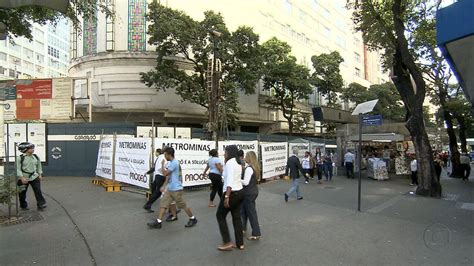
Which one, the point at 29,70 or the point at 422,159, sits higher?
the point at 29,70

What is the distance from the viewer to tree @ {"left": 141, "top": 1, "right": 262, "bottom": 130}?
23.2 m

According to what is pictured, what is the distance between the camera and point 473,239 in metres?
7.51

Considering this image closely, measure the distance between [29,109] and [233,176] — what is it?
17.9 meters

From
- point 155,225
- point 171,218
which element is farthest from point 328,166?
point 155,225

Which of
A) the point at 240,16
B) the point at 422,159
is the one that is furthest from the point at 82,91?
the point at 422,159

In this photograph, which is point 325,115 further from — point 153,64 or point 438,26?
point 438,26

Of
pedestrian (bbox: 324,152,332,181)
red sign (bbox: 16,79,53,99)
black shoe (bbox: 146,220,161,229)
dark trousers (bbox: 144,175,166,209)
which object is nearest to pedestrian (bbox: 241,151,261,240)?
black shoe (bbox: 146,220,161,229)

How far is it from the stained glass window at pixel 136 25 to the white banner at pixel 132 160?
14.2m

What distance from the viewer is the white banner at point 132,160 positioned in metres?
12.3

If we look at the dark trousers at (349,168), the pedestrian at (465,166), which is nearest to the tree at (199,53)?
the dark trousers at (349,168)

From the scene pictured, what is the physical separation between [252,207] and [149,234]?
1.99 metres

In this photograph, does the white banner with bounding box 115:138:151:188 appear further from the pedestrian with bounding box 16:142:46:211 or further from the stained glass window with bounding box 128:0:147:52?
the stained glass window with bounding box 128:0:147:52

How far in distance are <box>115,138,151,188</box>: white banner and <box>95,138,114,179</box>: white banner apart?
1.62 ft

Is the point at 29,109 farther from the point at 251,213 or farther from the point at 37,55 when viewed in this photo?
the point at 37,55
